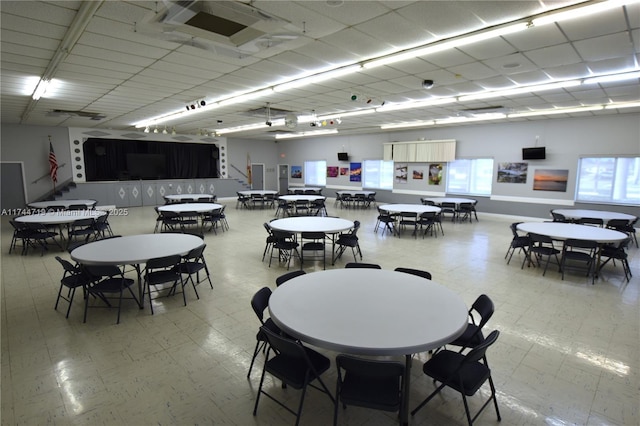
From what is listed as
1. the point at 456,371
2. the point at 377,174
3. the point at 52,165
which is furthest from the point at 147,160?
the point at 456,371

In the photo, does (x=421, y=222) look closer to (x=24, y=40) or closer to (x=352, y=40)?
(x=352, y=40)

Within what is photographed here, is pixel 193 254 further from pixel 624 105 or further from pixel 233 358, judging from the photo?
pixel 624 105

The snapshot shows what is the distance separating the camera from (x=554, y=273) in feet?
18.9

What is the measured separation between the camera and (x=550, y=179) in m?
10.7

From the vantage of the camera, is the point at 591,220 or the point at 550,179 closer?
the point at 591,220

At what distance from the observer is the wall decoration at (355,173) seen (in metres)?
16.4

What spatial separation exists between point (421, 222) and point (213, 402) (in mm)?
6971

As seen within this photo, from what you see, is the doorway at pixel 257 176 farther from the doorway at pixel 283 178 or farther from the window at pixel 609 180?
the window at pixel 609 180

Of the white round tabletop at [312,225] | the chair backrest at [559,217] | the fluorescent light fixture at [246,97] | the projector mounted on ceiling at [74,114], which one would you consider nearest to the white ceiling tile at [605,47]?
the white round tabletop at [312,225]

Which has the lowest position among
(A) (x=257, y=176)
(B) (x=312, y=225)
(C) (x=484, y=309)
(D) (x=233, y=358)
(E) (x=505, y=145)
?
(D) (x=233, y=358)

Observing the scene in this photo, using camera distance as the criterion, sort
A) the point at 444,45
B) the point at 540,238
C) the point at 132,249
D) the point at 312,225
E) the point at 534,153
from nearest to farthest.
Answer: the point at 444,45 → the point at 132,249 → the point at 540,238 → the point at 312,225 → the point at 534,153

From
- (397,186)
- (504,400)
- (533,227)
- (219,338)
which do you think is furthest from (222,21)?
(397,186)

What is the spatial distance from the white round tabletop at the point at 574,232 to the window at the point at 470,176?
6060 mm

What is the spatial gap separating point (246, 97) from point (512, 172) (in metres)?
9.47
